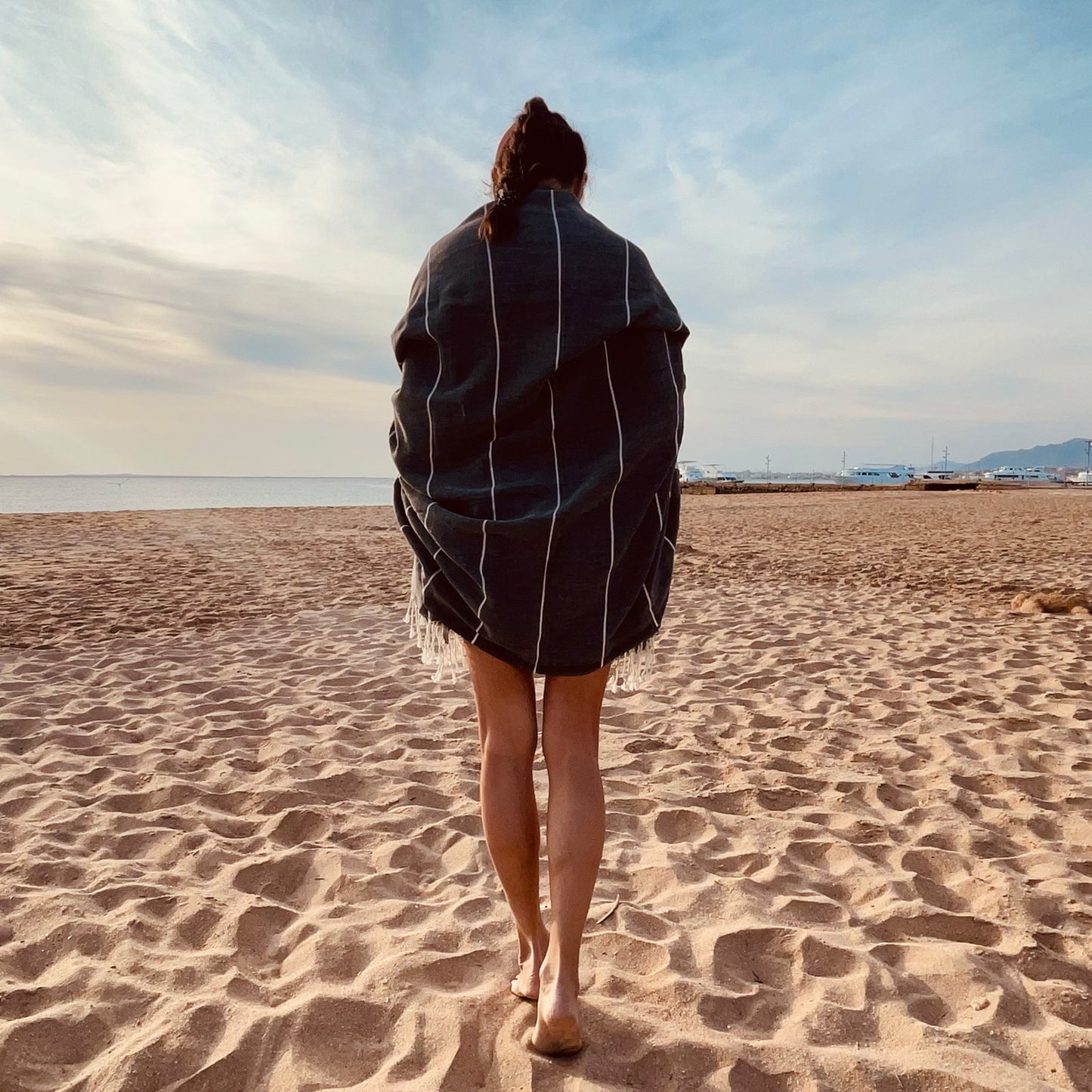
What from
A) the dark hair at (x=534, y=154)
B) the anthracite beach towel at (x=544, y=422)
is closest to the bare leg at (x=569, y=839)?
the anthracite beach towel at (x=544, y=422)

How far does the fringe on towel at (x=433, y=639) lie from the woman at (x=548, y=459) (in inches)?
2.4

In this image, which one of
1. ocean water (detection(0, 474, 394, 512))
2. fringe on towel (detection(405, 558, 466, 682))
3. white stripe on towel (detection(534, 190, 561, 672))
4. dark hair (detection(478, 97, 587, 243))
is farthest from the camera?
ocean water (detection(0, 474, 394, 512))

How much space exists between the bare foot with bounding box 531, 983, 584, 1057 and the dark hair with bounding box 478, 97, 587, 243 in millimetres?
1542

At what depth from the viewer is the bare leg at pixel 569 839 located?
1.59 m

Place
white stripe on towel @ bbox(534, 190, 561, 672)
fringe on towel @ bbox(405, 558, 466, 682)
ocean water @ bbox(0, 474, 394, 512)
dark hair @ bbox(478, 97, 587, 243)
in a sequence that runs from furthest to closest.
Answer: ocean water @ bbox(0, 474, 394, 512)
fringe on towel @ bbox(405, 558, 466, 682)
dark hair @ bbox(478, 97, 587, 243)
white stripe on towel @ bbox(534, 190, 561, 672)

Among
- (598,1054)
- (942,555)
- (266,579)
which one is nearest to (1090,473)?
(942,555)

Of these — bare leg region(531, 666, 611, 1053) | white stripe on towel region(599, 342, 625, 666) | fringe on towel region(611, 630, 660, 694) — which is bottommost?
bare leg region(531, 666, 611, 1053)

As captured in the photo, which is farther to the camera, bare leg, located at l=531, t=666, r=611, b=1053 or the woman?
bare leg, located at l=531, t=666, r=611, b=1053

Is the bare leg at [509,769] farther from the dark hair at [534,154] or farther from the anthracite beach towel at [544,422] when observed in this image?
the dark hair at [534,154]

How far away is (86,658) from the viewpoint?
16.7ft

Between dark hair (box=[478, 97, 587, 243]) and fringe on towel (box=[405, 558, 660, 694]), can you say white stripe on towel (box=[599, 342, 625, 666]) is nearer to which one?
fringe on towel (box=[405, 558, 660, 694])

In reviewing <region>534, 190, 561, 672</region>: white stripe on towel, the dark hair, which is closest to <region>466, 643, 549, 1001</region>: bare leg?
<region>534, 190, 561, 672</region>: white stripe on towel

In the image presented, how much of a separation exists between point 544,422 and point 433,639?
55 cm

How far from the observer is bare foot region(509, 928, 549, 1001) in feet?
5.86
